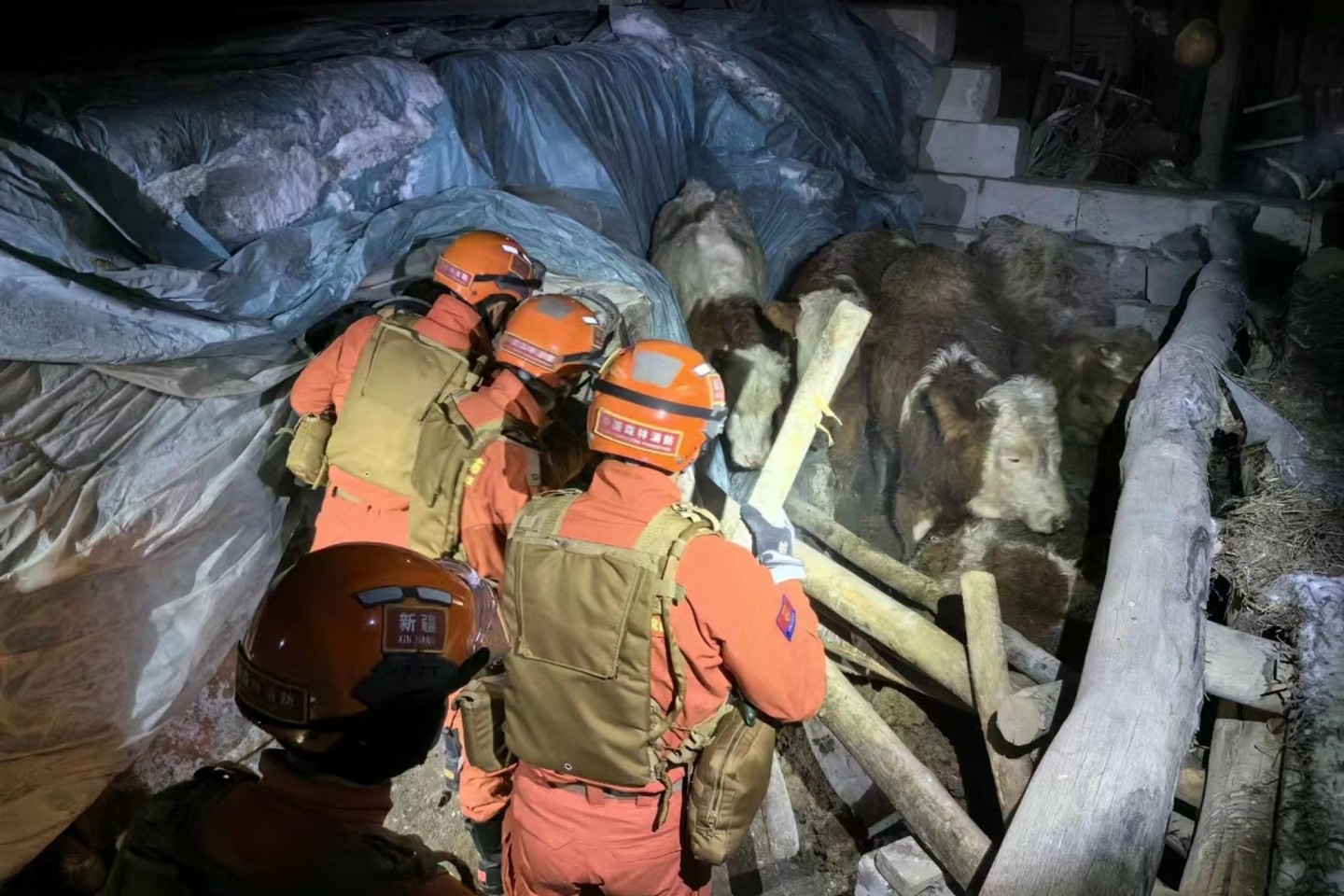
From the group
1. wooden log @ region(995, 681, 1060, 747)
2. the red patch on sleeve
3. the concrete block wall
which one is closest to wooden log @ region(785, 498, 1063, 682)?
wooden log @ region(995, 681, 1060, 747)

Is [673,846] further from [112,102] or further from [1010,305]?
[1010,305]

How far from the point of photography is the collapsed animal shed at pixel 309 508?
2689mm

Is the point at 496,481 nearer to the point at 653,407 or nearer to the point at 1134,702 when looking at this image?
the point at 653,407

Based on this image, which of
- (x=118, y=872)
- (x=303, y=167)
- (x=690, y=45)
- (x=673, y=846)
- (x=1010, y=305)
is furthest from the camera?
(x=690, y=45)

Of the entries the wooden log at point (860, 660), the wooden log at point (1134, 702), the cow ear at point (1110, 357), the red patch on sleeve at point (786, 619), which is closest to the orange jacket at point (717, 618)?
the red patch on sleeve at point (786, 619)

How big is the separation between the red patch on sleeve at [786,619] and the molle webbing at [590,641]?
0.93 ft

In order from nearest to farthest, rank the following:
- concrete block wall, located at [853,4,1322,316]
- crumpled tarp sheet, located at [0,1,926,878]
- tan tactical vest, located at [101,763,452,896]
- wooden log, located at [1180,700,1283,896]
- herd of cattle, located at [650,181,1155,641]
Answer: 1. tan tactical vest, located at [101,763,452,896]
2. wooden log, located at [1180,700,1283,896]
3. crumpled tarp sheet, located at [0,1,926,878]
4. herd of cattle, located at [650,181,1155,641]
5. concrete block wall, located at [853,4,1322,316]

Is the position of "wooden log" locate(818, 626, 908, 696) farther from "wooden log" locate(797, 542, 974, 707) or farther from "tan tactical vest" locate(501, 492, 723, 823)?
"tan tactical vest" locate(501, 492, 723, 823)

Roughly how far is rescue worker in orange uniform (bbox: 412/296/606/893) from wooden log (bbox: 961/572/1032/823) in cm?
164

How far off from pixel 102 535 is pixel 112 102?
1.69 m

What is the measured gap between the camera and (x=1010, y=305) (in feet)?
18.8

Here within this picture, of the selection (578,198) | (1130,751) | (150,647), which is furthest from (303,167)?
(1130,751)

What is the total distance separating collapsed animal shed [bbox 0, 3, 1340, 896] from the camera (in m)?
2.69

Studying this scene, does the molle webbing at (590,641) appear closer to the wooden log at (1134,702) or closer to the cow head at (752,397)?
the wooden log at (1134,702)
